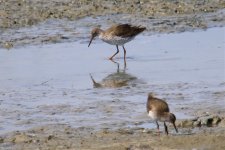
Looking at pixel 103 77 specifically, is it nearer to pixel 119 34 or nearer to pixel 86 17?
pixel 119 34

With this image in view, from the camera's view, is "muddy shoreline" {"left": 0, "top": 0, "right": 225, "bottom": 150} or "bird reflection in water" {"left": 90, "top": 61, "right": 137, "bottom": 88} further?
"bird reflection in water" {"left": 90, "top": 61, "right": 137, "bottom": 88}

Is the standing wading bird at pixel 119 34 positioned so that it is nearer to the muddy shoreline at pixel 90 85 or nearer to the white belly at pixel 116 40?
the white belly at pixel 116 40

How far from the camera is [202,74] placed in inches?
564

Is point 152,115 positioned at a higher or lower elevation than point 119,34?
higher

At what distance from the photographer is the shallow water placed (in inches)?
467

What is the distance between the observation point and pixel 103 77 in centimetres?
1449

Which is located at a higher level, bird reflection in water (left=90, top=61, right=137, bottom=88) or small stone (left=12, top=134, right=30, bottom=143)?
small stone (left=12, top=134, right=30, bottom=143)

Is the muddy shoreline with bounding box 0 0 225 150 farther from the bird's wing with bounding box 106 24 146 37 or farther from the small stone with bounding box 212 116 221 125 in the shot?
the bird's wing with bounding box 106 24 146 37

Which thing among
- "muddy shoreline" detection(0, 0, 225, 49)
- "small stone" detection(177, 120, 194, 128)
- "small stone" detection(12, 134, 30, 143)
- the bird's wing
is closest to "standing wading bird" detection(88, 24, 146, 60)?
the bird's wing

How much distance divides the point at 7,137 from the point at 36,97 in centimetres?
248

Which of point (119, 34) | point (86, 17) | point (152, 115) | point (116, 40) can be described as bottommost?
point (86, 17)

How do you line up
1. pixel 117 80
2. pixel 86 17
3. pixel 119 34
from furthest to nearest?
pixel 86 17 → pixel 119 34 → pixel 117 80

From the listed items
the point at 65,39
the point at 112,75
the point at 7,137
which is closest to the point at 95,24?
the point at 65,39

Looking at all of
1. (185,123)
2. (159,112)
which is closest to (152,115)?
(159,112)
